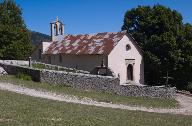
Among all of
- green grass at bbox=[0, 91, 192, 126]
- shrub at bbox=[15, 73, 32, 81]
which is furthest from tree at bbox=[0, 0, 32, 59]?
green grass at bbox=[0, 91, 192, 126]

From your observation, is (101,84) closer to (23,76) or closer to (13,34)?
(23,76)

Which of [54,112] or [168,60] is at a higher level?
[168,60]

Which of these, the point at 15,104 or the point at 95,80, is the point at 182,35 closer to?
the point at 95,80

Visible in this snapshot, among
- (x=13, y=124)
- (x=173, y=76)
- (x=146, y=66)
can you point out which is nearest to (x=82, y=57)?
(x=146, y=66)

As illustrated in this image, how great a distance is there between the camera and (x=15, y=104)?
2019 centimetres

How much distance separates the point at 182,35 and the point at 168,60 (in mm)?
3643

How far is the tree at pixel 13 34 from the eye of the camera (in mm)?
60744

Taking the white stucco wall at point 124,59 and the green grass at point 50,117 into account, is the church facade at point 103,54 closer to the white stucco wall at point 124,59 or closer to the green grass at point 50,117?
the white stucco wall at point 124,59

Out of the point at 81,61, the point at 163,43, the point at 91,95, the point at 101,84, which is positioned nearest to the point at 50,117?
the point at 91,95

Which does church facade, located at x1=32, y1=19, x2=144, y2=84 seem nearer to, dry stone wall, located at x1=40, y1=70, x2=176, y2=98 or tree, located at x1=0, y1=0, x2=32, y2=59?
dry stone wall, located at x1=40, y1=70, x2=176, y2=98

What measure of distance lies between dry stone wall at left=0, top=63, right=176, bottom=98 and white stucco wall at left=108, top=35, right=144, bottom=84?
343 inches

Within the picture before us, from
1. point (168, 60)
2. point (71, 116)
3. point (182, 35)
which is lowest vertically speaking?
point (71, 116)

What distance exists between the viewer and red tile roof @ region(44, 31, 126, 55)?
47031mm

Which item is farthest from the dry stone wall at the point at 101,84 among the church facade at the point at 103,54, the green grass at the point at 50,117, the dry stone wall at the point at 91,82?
the green grass at the point at 50,117
